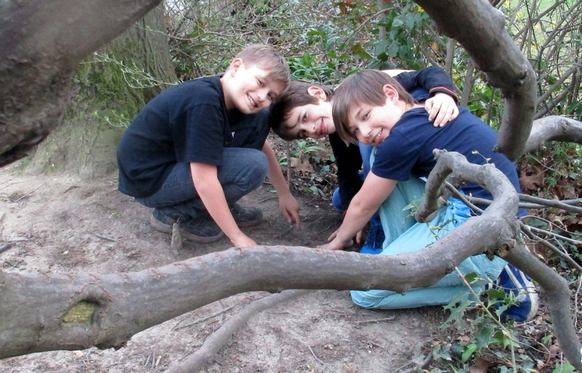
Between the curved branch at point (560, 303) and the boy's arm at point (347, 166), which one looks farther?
the boy's arm at point (347, 166)

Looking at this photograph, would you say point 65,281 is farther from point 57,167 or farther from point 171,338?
point 57,167

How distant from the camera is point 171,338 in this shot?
7.61 ft

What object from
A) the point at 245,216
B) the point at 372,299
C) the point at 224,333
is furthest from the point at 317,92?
the point at 224,333

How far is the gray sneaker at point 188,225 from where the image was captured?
3.05 metres

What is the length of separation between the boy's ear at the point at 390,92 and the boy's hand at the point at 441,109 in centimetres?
15

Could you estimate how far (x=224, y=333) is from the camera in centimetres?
228

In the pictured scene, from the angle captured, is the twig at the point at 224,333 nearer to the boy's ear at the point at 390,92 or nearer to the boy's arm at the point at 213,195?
the boy's arm at the point at 213,195

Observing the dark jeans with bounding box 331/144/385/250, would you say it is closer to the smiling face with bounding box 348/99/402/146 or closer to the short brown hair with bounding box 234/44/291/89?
the smiling face with bounding box 348/99/402/146

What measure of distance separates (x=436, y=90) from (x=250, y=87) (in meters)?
0.92

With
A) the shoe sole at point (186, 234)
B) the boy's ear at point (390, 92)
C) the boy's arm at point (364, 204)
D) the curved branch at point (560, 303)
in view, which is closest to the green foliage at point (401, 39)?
the boy's ear at point (390, 92)

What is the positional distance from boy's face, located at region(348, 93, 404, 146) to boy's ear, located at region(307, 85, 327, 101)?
428 mm

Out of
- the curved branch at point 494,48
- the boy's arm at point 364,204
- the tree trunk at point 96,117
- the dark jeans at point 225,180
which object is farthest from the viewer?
the tree trunk at point 96,117

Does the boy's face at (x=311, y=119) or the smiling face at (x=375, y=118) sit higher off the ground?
the smiling face at (x=375, y=118)

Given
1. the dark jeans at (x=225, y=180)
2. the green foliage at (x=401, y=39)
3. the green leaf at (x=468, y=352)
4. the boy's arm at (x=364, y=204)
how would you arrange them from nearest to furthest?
the green leaf at (x=468, y=352) → the boy's arm at (x=364, y=204) → the dark jeans at (x=225, y=180) → the green foliage at (x=401, y=39)
